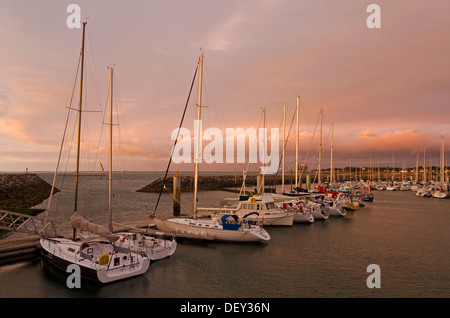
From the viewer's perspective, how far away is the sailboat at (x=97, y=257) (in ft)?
49.5

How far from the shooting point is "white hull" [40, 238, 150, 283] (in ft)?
49.3

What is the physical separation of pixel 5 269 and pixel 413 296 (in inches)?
882

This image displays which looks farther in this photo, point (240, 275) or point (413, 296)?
point (240, 275)

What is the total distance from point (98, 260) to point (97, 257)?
433 millimetres

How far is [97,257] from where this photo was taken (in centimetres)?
1591

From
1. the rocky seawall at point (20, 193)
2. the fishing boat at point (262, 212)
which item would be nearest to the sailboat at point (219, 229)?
the fishing boat at point (262, 212)

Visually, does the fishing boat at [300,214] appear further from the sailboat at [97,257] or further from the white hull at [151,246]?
the sailboat at [97,257]

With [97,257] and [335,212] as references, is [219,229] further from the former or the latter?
[335,212]

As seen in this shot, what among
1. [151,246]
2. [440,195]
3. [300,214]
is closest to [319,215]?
[300,214]

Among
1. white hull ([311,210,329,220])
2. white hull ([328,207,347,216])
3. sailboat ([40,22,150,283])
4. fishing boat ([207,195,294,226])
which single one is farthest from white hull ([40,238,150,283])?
white hull ([328,207,347,216])

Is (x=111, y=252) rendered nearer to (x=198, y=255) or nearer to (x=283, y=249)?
(x=198, y=255)

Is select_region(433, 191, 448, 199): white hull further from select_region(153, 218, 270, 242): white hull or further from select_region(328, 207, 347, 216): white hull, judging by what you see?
select_region(153, 218, 270, 242): white hull
